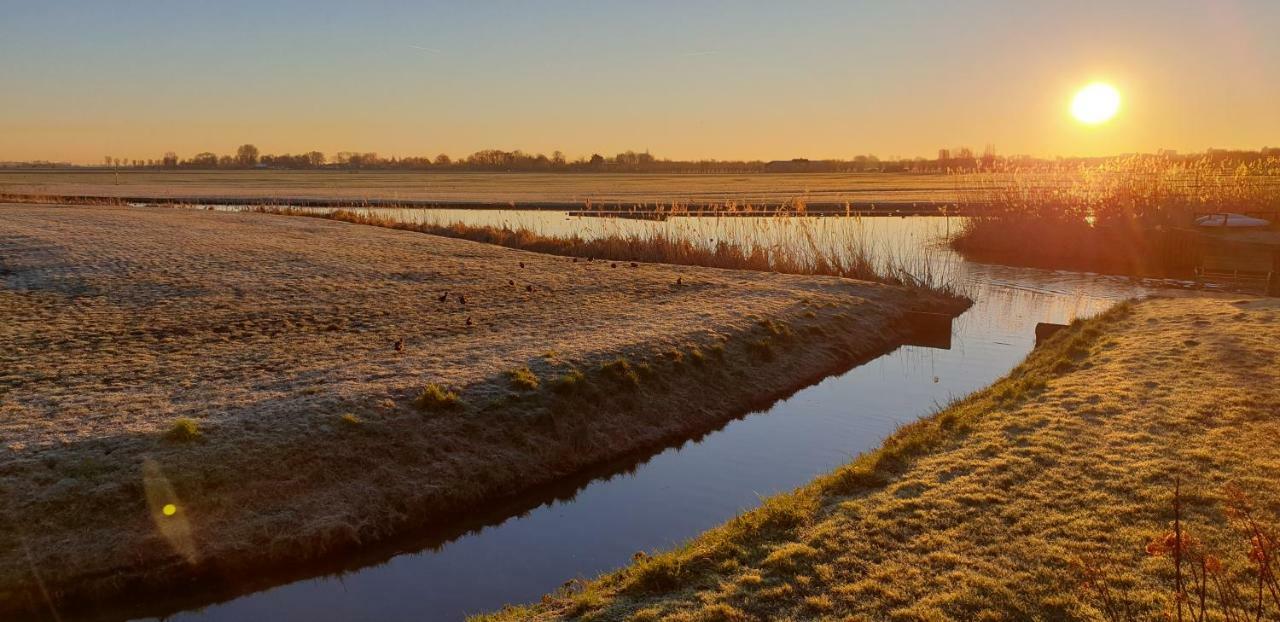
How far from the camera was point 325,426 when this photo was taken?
11062mm

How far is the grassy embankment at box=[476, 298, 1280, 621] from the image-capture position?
6594mm

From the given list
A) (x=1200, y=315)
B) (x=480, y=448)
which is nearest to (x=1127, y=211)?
(x=1200, y=315)

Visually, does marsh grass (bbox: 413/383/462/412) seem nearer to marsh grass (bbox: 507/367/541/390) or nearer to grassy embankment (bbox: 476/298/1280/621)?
marsh grass (bbox: 507/367/541/390)

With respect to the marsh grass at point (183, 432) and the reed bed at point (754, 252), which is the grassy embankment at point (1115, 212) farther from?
the marsh grass at point (183, 432)

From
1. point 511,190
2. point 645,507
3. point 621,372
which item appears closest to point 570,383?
point 621,372

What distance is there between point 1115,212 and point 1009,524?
120 feet

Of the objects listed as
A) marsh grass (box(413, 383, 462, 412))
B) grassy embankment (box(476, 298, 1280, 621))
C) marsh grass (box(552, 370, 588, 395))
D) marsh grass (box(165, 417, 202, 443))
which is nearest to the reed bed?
marsh grass (box(552, 370, 588, 395))

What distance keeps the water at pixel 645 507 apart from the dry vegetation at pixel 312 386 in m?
0.60

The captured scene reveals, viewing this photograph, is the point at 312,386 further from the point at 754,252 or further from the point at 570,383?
the point at 754,252

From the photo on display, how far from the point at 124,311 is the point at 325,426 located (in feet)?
29.2

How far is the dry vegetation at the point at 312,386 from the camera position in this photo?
9211 millimetres

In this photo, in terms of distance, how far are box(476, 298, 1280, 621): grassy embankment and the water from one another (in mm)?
Result: 1167

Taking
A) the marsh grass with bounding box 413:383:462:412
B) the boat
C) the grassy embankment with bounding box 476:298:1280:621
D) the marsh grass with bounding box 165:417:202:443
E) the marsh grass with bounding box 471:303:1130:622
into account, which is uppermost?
the boat

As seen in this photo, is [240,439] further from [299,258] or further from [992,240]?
[992,240]
